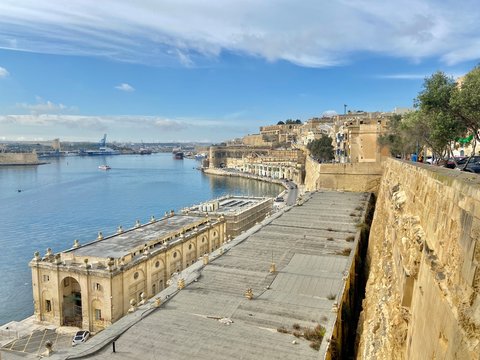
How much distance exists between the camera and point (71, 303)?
1816 centimetres

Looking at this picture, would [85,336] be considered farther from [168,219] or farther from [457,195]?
[457,195]

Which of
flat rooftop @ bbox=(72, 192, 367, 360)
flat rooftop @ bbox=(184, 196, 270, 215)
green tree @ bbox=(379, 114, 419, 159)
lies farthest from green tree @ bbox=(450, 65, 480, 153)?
flat rooftop @ bbox=(184, 196, 270, 215)

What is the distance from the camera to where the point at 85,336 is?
1612 cm

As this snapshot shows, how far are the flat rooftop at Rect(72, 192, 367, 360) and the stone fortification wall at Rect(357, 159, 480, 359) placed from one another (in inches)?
92.6

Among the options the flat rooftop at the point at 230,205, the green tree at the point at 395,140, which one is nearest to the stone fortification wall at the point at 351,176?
the green tree at the point at 395,140

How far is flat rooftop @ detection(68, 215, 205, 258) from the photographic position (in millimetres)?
18891

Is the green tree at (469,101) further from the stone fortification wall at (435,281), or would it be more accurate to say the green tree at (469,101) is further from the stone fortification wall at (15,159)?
the stone fortification wall at (15,159)

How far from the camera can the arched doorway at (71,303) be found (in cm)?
1792

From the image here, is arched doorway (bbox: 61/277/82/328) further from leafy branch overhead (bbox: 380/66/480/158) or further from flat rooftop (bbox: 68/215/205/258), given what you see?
leafy branch overhead (bbox: 380/66/480/158)

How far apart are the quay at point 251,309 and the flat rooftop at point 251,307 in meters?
0.02

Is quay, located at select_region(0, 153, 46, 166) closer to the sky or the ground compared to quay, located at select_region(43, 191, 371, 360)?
closer to the sky

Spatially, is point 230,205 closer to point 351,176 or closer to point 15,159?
point 351,176

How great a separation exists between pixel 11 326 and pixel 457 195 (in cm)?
2002

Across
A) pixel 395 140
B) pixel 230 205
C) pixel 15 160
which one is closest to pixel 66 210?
pixel 230 205
